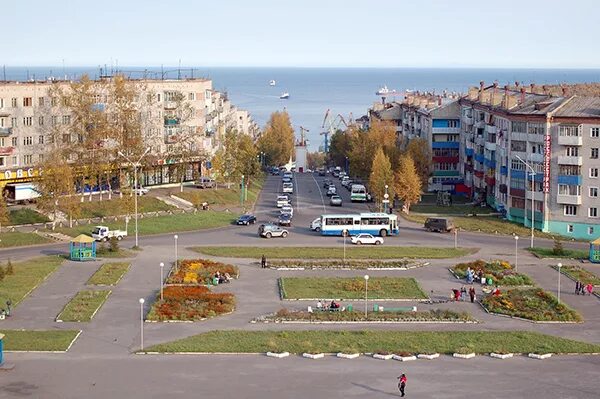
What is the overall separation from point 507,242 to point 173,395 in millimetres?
51394

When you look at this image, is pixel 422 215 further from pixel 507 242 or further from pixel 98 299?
pixel 98 299

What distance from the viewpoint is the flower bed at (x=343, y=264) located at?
248 ft

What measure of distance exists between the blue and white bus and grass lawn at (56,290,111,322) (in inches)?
1172

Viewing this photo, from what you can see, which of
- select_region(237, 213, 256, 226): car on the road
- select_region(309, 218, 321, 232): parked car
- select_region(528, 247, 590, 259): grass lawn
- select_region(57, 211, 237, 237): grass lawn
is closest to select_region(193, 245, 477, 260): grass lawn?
select_region(528, 247, 590, 259): grass lawn

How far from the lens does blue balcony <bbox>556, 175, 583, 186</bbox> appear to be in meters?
96.2

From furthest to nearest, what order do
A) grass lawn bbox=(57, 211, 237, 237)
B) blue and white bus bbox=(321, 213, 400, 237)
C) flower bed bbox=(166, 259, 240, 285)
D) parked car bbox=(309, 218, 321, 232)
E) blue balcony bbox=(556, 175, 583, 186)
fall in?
blue balcony bbox=(556, 175, 583, 186), parked car bbox=(309, 218, 321, 232), blue and white bus bbox=(321, 213, 400, 237), grass lawn bbox=(57, 211, 237, 237), flower bed bbox=(166, 259, 240, 285)

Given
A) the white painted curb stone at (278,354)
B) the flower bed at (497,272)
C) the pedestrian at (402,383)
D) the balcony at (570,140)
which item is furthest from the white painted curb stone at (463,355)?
the balcony at (570,140)

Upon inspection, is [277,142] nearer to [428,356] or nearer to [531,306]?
[531,306]

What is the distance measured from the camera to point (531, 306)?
62188 millimetres

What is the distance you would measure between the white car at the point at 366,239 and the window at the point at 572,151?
71.5 ft

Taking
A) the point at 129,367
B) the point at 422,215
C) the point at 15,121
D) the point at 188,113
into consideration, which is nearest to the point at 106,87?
the point at 15,121

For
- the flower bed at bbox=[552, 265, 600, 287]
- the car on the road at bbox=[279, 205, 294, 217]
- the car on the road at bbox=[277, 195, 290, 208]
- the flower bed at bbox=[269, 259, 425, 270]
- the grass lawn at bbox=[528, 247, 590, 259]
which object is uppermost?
the car on the road at bbox=[277, 195, 290, 208]

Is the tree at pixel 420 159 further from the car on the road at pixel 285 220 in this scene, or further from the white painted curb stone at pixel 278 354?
the white painted curb stone at pixel 278 354

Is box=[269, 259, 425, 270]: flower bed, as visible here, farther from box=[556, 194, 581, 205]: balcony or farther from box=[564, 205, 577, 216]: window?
box=[564, 205, 577, 216]: window
